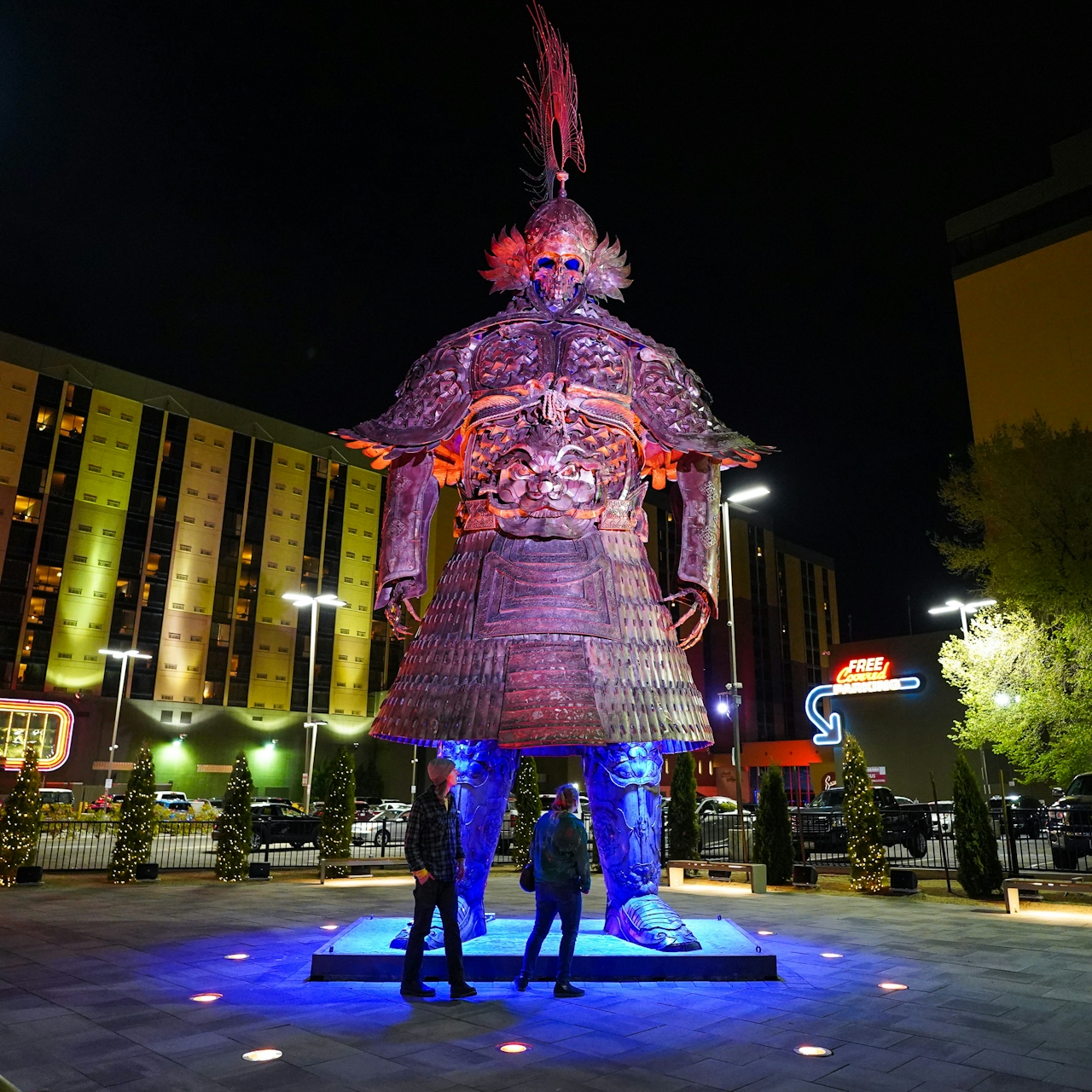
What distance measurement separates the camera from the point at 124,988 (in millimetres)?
6105

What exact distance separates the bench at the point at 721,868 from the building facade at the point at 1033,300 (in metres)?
18.2

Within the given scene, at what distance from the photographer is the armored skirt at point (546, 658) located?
6.09 meters

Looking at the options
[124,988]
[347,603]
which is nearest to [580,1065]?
[124,988]

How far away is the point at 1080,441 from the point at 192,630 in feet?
128

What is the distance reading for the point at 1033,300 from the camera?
90.9 feet

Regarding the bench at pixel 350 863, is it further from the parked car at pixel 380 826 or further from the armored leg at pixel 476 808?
the parked car at pixel 380 826

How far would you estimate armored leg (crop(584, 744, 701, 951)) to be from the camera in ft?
21.2

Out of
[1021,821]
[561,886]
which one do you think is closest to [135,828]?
[561,886]

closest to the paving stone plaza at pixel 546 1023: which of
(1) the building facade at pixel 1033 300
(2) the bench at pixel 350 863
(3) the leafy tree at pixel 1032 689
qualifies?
(2) the bench at pixel 350 863

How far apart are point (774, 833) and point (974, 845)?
10.8 ft

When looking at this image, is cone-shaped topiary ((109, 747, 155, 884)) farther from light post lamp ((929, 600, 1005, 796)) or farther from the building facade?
the building facade

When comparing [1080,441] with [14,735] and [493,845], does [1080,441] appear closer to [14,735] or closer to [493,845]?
[493,845]

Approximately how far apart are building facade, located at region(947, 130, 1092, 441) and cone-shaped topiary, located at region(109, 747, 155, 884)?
25222 mm

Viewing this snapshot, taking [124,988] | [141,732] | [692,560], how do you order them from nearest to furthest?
[124,988] < [692,560] < [141,732]
